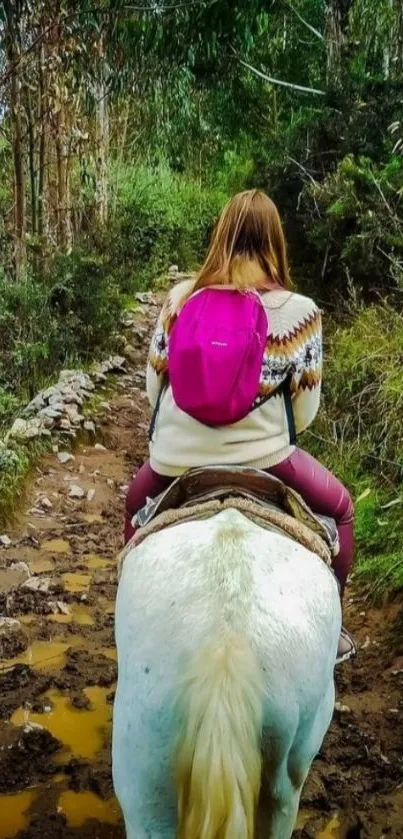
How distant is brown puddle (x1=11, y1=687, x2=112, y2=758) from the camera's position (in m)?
3.27

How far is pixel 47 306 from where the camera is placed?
9.08 metres

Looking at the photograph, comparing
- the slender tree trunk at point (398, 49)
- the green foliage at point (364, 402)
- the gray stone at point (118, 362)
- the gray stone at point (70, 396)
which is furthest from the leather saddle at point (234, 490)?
the gray stone at point (118, 362)

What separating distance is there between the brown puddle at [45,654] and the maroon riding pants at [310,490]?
1361mm

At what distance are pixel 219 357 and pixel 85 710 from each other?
2.02 meters

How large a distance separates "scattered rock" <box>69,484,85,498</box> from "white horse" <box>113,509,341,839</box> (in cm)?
408

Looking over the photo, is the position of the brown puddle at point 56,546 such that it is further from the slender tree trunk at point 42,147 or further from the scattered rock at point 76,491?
the slender tree trunk at point 42,147

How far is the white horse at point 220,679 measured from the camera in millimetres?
1630

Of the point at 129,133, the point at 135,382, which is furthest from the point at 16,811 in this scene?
the point at 129,133

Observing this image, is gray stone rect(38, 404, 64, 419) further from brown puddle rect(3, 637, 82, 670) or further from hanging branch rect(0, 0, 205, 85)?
hanging branch rect(0, 0, 205, 85)

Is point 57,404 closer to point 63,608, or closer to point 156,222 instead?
point 63,608

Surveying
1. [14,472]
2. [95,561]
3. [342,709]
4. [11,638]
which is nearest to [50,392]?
[14,472]

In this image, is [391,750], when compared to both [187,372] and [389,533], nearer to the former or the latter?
[389,533]

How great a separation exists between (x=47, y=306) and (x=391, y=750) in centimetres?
695

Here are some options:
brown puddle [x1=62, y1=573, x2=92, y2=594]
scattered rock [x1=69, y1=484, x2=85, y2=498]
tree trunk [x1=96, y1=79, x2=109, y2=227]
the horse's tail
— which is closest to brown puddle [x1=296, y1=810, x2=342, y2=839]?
the horse's tail
